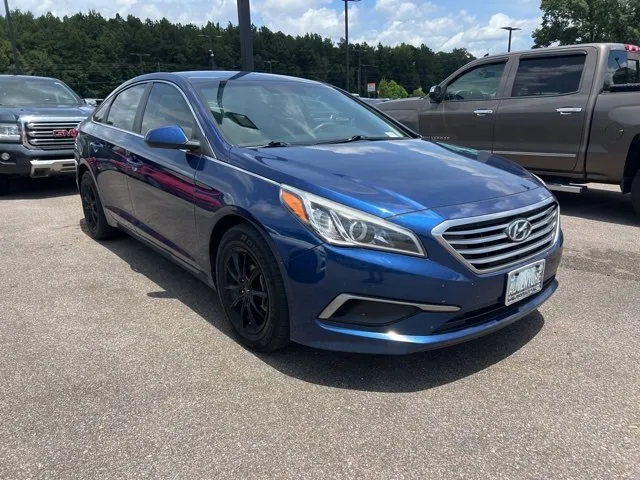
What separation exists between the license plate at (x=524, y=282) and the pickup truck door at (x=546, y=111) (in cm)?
389

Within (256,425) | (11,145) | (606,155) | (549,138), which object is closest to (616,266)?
(606,155)

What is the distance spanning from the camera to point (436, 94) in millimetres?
7594

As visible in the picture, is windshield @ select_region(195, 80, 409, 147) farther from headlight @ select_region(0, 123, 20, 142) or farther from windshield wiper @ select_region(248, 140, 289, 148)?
headlight @ select_region(0, 123, 20, 142)

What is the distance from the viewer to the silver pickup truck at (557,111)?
589cm

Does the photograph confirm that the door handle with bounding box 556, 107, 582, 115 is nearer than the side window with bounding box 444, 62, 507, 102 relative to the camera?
Yes

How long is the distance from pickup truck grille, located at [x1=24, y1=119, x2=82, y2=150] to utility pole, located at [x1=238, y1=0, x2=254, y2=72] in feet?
10.1

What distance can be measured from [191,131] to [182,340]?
1.37m

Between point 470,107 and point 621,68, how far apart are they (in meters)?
1.80

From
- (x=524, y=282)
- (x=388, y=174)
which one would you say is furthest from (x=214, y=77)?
(x=524, y=282)

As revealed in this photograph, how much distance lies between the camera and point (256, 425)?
244cm

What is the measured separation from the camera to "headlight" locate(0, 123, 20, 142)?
302 inches

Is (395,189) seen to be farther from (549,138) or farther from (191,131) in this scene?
(549,138)

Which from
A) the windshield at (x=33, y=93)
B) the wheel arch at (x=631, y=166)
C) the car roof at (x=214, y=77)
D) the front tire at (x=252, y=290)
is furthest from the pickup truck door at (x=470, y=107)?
the windshield at (x=33, y=93)

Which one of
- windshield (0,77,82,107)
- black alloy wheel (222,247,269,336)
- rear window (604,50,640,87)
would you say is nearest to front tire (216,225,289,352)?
black alloy wheel (222,247,269,336)
